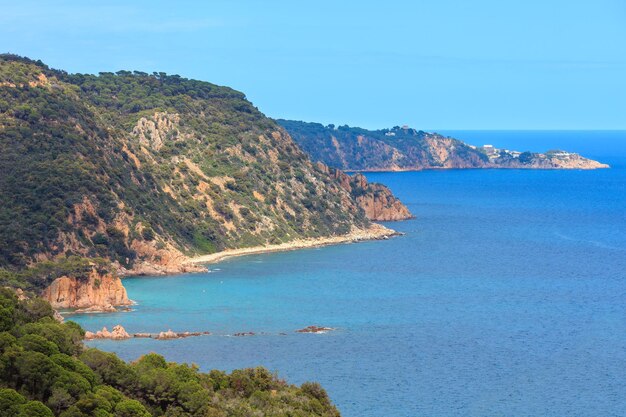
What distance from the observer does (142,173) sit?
14012cm

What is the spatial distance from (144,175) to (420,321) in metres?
50.2

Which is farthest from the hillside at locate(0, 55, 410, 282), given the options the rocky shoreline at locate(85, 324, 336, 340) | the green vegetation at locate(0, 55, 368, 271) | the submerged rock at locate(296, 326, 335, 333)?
the submerged rock at locate(296, 326, 335, 333)

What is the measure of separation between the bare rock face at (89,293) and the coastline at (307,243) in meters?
21.3

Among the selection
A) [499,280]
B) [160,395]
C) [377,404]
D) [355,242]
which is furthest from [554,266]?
[160,395]

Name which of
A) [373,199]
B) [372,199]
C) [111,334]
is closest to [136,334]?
[111,334]

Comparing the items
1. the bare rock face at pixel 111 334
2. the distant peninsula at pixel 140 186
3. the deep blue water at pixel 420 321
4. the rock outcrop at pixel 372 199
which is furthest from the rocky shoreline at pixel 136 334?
the rock outcrop at pixel 372 199

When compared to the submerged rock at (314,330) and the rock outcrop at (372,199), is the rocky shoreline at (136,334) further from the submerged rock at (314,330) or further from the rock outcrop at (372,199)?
the rock outcrop at (372,199)

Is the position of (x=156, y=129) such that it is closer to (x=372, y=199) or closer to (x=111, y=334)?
(x=372, y=199)

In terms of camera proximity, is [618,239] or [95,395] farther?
[618,239]

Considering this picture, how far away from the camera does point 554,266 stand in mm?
132500

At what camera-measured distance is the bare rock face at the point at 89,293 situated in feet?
332

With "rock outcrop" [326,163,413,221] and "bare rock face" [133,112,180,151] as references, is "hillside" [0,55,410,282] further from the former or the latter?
"rock outcrop" [326,163,413,221]

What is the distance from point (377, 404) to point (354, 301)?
35.9 meters

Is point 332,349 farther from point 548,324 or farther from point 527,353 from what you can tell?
point 548,324
